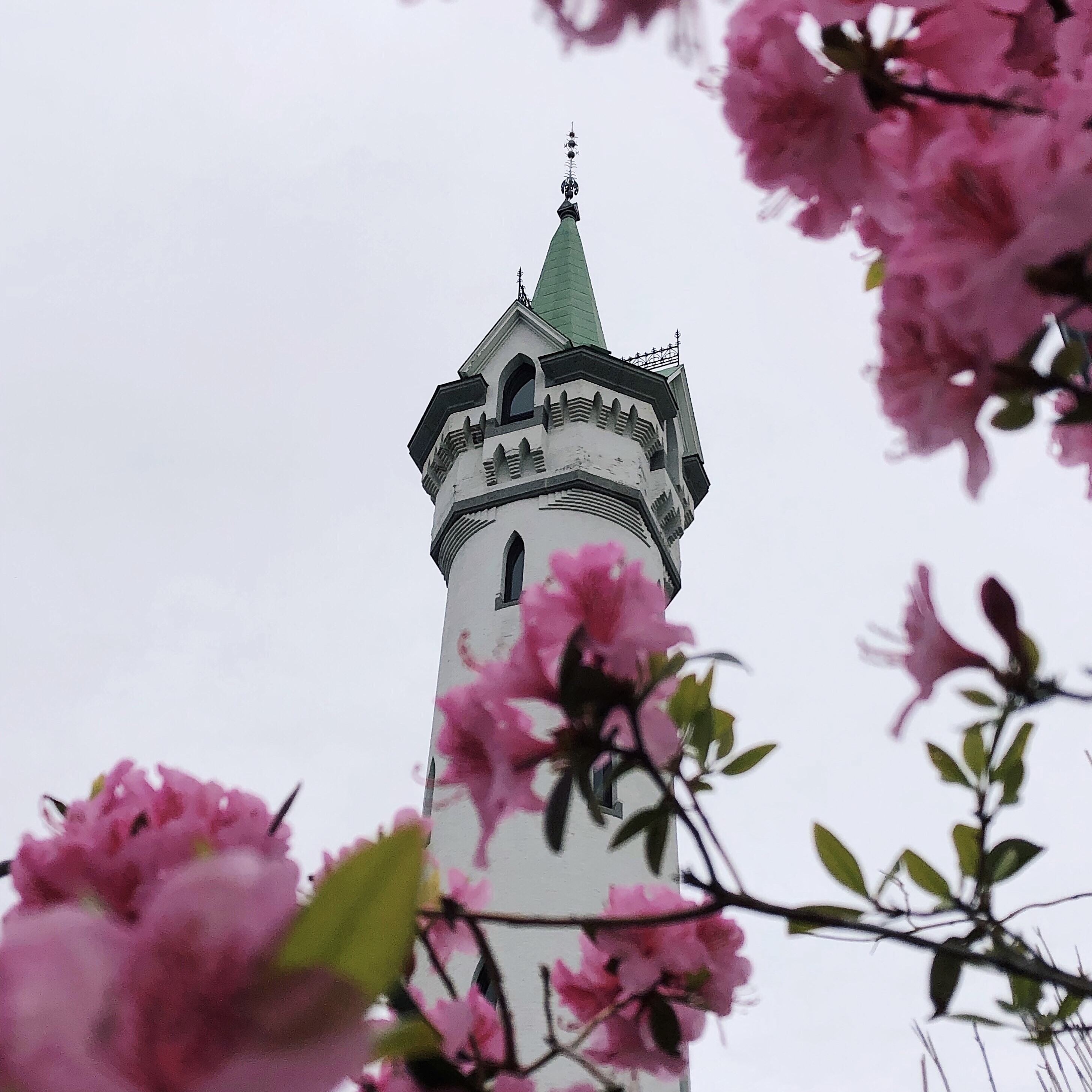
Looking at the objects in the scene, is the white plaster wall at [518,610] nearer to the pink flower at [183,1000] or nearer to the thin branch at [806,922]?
the thin branch at [806,922]

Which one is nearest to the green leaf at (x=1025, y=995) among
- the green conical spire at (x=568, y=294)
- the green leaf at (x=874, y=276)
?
the green leaf at (x=874, y=276)

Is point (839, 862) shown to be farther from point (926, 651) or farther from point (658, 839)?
point (926, 651)

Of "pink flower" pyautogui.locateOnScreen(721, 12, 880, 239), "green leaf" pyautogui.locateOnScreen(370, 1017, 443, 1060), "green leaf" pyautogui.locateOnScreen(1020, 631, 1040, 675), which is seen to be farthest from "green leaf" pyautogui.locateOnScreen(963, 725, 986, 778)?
"green leaf" pyautogui.locateOnScreen(370, 1017, 443, 1060)

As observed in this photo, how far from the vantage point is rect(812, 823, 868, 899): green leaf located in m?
1.15

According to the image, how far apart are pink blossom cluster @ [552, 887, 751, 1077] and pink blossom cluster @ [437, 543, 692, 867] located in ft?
1.02

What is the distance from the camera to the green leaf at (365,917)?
35 cm

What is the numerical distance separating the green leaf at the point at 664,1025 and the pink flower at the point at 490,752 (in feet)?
1.12

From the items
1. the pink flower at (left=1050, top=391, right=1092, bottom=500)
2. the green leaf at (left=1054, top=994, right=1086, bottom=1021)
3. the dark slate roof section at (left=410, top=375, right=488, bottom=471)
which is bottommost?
the green leaf at (left=1054, top=994, right=1086, bottom=1021)

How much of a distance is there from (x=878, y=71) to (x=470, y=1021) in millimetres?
992

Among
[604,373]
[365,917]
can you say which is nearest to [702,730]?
[365,917]

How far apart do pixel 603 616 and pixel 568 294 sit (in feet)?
55.2

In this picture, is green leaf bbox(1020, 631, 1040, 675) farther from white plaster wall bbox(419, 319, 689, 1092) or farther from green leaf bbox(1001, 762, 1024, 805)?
white plaster wall bbox(419, 319, 689, 1092)

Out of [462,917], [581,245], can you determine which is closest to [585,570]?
[462,917]

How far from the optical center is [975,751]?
3.76 feet
